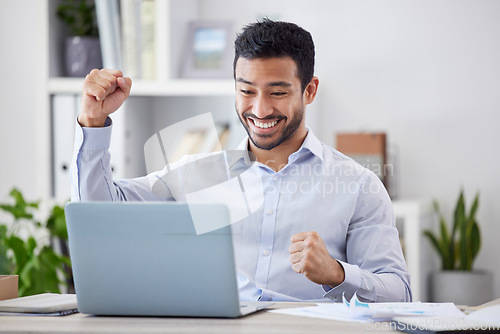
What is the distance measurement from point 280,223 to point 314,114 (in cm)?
131

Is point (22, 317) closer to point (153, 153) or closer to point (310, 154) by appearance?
point (153, 153)

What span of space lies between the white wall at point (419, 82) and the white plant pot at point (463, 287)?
0.63ft

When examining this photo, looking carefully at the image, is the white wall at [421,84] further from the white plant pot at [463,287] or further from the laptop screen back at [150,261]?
the laptop screen back at [150,261]

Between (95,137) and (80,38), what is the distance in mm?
1413

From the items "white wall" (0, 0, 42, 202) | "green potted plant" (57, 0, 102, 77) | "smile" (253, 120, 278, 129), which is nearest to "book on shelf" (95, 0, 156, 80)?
"green potted plant" (57, 0, 102, 77)

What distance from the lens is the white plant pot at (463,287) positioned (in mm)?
2637

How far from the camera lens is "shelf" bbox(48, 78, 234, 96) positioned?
2.72 m

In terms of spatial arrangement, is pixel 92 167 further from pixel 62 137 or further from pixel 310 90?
pixel 62 137

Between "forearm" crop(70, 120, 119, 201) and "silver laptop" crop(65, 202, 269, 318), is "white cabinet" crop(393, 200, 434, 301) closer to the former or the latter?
"forearm" crop(70, 120, 119, 201)

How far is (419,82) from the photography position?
290 cm

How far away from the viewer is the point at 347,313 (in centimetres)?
113

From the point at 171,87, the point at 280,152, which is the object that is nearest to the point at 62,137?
the point at 171,87

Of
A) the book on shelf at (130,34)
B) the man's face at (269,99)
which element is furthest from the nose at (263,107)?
the book on shelf at (130,34)

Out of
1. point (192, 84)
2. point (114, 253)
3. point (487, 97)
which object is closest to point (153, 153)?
point (114, 253)
